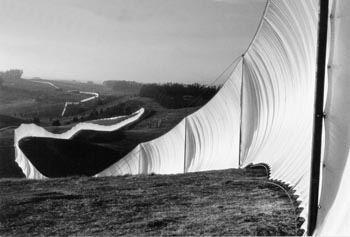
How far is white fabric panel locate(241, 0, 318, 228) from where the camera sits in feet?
19.5

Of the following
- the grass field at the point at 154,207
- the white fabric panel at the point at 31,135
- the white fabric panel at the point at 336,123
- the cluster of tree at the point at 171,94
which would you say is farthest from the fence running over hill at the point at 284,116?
the cluster of tree at the point at 171,94

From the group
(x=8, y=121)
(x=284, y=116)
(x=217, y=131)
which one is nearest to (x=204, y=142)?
(x=217, y=131)

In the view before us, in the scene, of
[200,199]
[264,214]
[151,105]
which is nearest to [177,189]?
[200,199]

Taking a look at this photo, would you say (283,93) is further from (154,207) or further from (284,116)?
(154,207)

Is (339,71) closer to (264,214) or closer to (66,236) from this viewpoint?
(264,214)

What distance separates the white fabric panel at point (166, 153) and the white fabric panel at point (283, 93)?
480 centimetres

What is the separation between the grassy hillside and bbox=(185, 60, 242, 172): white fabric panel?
7.34ft

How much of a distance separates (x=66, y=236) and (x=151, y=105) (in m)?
31.0

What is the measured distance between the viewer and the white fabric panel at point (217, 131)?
1117 cm

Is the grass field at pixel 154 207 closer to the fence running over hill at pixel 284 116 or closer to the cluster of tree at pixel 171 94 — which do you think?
the fence running over hill at pixel 284 116

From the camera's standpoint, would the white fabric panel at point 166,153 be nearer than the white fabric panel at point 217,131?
No

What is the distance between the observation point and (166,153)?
16.3 m

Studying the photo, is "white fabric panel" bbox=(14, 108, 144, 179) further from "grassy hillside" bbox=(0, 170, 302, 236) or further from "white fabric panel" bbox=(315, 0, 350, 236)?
"white fabric panel" bbox=(315, 0, 350, 236)

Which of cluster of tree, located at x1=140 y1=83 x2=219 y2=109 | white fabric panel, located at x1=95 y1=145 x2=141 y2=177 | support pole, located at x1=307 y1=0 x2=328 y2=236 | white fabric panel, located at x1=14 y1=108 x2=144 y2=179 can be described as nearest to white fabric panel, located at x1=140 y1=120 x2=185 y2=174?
white fabric panel, located at x1=95 y1=145 x2=141 y2=177
